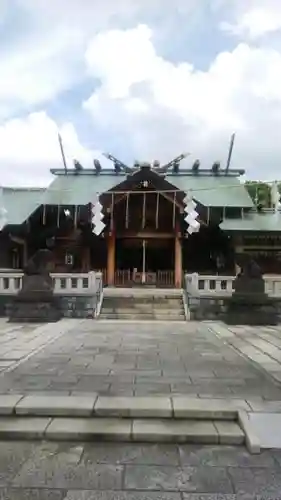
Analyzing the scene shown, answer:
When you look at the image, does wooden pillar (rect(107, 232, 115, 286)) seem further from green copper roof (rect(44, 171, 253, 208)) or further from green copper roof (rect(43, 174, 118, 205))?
green copper roof (rect(44, 171, 253, 208))

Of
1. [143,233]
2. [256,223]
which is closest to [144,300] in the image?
[143,233]

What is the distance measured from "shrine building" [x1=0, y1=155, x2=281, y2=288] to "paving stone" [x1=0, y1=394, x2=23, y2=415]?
15242 mm

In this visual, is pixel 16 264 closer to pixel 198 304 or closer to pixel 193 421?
pixel 198 304

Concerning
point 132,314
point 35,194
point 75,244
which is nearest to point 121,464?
point 132,314

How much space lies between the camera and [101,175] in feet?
84.4

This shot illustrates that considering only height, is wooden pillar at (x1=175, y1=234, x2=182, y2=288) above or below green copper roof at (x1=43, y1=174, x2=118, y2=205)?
below

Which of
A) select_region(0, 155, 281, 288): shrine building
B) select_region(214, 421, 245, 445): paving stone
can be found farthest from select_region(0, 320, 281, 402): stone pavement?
select_region(0, 155, 281, 288): shrine building

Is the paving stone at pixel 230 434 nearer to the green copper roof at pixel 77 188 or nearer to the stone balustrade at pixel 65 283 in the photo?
the stone balustrade at pixel 65 283

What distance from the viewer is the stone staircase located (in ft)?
49.2

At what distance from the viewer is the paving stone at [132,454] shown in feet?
11.9

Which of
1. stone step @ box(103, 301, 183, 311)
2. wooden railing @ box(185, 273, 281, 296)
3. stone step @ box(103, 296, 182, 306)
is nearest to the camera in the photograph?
wooden railing @ box(185, 273, 281, 296)

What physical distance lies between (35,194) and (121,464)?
852 inches

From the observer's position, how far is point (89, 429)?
4.15 metres

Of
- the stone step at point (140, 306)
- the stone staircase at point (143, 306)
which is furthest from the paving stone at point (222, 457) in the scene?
the stone step at point (140, 306)
